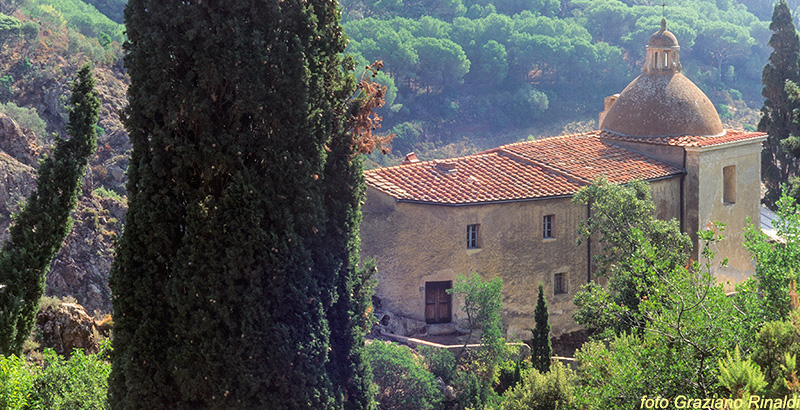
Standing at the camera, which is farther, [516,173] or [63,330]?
[516,173]

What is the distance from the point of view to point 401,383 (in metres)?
18.2

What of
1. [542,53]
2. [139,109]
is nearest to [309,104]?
[139,109]

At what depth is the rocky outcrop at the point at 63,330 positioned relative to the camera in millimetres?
15125

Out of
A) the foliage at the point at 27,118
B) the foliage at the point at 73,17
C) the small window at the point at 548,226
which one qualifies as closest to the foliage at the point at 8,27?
the foliage at the point at 73,17

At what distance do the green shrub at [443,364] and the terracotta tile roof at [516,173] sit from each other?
3.46 metres

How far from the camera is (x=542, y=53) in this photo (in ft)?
228

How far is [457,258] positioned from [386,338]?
248cm

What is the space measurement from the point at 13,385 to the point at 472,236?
11.9m

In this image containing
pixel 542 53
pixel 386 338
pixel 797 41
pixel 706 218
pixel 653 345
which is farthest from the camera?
pixel 542 53

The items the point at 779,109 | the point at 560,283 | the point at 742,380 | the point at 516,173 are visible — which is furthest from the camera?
the point at 779,109

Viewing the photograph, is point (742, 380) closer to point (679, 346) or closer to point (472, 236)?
point (679, 346)

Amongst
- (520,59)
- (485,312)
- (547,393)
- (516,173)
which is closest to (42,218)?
(547,393)

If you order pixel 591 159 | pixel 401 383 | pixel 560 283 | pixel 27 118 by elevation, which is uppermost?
pixel 27 118

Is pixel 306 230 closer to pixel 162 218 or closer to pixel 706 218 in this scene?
pixel 162 218
